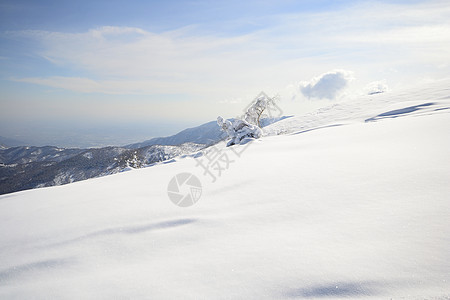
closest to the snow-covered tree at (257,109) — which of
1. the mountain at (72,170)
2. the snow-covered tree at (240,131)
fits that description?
the snow-covered tree at (240,131)

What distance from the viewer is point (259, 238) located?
2961 mm

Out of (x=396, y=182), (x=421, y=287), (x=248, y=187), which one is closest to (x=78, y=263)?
(x=248, y=187)

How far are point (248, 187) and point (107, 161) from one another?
134m

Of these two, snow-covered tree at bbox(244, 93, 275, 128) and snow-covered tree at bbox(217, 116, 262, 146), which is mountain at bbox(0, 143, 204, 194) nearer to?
snow-covered tree at bbox(244, 93, 275, 128)

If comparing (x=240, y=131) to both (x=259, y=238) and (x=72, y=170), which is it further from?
(x=72, y=170)

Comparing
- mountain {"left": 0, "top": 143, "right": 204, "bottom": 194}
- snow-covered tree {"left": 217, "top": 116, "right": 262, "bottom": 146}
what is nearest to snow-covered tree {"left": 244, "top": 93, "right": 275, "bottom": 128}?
snow-covered tree {"left": 217, "top": 116, "right": 262, "bottom": 146}

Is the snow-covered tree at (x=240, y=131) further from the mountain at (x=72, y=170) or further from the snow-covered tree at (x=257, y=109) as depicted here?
the mountain at (x=72, y=170)

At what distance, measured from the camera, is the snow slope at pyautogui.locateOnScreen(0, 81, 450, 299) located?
2131 mm

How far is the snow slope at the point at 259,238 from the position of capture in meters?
2.13

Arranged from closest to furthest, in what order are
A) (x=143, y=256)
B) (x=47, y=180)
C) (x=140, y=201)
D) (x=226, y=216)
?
(x=143, y=256)
(x=226, y=216)
(x=140, y=201)
(x=47, y=180)

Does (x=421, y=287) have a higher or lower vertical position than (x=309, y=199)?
lower

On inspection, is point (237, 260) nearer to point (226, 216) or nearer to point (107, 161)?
point (226, 216)

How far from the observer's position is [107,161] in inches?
4697

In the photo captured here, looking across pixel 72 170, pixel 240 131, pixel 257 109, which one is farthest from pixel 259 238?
pixel 72 170
